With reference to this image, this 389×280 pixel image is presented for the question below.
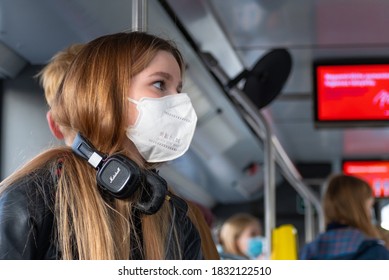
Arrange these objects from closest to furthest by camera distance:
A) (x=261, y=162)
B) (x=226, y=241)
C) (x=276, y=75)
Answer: (x=276, y=75), (x=226, y=241), (x=261, y=162)

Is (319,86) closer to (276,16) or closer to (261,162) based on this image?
(276,16)

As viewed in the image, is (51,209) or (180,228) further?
(180,228)

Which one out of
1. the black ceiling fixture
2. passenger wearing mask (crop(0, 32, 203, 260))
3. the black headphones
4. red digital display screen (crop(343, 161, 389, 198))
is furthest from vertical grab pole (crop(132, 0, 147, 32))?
red digital display screen (crop(343, 161, 389, 198))

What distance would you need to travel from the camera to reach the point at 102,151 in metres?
1.72

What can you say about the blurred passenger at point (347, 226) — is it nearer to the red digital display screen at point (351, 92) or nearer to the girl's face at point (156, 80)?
the girl's face at point (156, 80)

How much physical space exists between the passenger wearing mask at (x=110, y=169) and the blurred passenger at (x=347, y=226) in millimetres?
1602

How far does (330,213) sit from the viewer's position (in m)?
3.61

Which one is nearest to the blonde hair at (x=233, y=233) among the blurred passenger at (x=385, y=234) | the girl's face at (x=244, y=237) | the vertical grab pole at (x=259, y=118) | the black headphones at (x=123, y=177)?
the girl's face at (x=244, y=237)

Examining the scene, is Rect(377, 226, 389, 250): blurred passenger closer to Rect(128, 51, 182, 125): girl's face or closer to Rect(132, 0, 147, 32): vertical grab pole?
Rect(132, 0, 147, 32): vertical grab pole

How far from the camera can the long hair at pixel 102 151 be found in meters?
1.61

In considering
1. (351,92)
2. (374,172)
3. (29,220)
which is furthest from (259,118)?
(374,172)

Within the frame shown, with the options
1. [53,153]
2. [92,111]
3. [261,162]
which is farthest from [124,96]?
[261,162]

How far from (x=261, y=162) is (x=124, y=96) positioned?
31.3 feet

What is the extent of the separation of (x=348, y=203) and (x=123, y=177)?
83.3 inches
